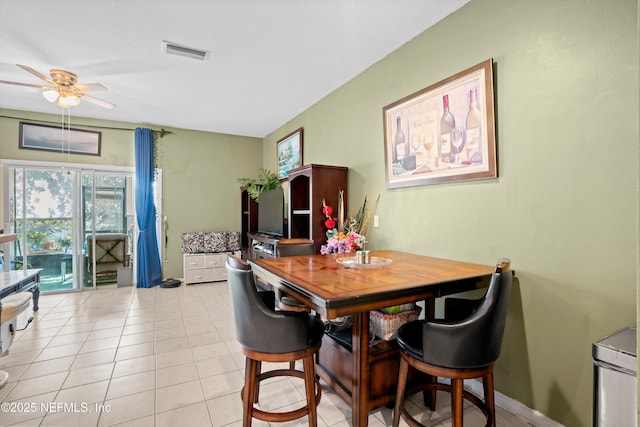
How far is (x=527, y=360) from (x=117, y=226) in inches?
234

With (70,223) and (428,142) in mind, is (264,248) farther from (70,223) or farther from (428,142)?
(70,223)

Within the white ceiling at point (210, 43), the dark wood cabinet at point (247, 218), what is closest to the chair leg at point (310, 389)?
the white ceiling at point (210, 43)

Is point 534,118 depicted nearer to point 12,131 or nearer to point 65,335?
point 65,335

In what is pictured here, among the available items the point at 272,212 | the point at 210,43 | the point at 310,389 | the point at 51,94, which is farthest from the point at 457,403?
the point at 51,94

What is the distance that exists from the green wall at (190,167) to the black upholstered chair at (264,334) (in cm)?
454

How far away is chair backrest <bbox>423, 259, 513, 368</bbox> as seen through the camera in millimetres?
1309

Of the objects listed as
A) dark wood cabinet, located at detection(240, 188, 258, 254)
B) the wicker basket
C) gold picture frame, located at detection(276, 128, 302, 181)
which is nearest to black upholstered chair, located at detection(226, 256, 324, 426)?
the wicker basket

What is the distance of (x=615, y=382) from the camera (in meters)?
1.17

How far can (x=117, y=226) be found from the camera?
5.20 m

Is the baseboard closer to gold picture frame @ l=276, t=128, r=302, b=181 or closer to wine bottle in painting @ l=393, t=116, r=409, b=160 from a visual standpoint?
wine bottle in painting @ l=393, t=116, r=409, b=160

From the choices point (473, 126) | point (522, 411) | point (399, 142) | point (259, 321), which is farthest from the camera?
point (399, 142)

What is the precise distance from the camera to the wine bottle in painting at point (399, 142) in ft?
8.68

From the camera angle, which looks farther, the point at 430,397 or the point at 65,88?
the point at 65,88

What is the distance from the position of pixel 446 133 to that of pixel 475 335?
4.96 ft
